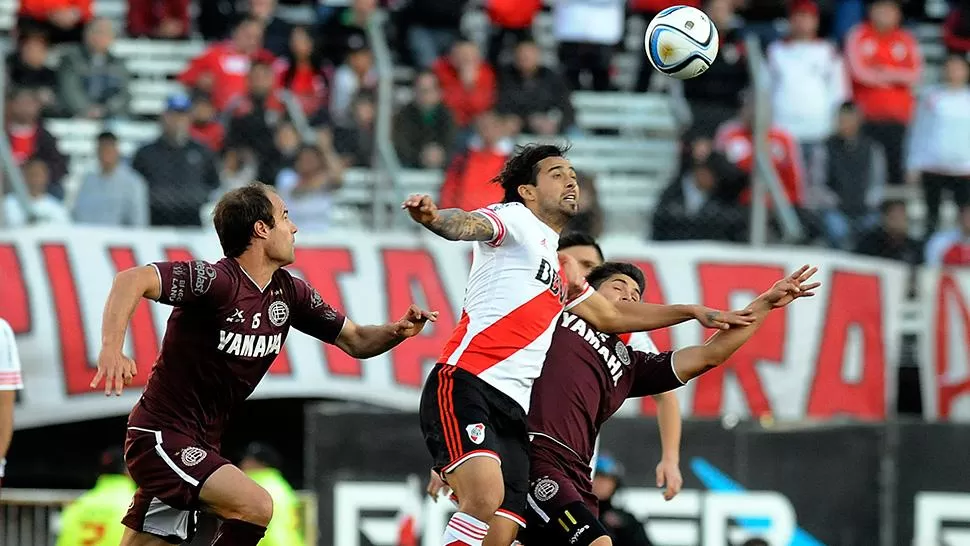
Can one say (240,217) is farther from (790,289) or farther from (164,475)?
(790,289)

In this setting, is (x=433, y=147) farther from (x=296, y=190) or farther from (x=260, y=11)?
(x=260, y=11)

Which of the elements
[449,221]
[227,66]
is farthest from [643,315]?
[227,66]

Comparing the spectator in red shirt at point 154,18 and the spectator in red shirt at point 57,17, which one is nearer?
the spectator in red shirt at point 57,17

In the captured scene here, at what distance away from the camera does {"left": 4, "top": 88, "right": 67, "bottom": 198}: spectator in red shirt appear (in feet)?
45.0

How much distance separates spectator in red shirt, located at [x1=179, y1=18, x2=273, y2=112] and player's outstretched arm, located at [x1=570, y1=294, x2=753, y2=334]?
7379 millimetres

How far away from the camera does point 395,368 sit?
13891 millimetres

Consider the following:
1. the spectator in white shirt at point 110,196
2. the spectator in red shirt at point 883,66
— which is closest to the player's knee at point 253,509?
the spectator in white shirt at point 110,196

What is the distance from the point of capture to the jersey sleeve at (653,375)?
29.2ft

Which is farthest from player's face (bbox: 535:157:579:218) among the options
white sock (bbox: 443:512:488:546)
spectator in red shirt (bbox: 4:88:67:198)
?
spectator in red shirt (bbox: 4:88:67:198)

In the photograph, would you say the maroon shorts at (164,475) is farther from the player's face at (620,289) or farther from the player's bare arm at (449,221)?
the player's face at (620,289)

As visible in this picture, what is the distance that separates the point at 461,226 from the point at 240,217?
110 cm

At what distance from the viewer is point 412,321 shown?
335 inches

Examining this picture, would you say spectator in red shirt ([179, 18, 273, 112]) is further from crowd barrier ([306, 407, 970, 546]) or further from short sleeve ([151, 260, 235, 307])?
short sleeve ([151, 260, 235, 307])

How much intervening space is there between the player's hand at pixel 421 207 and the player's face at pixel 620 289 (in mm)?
1763
